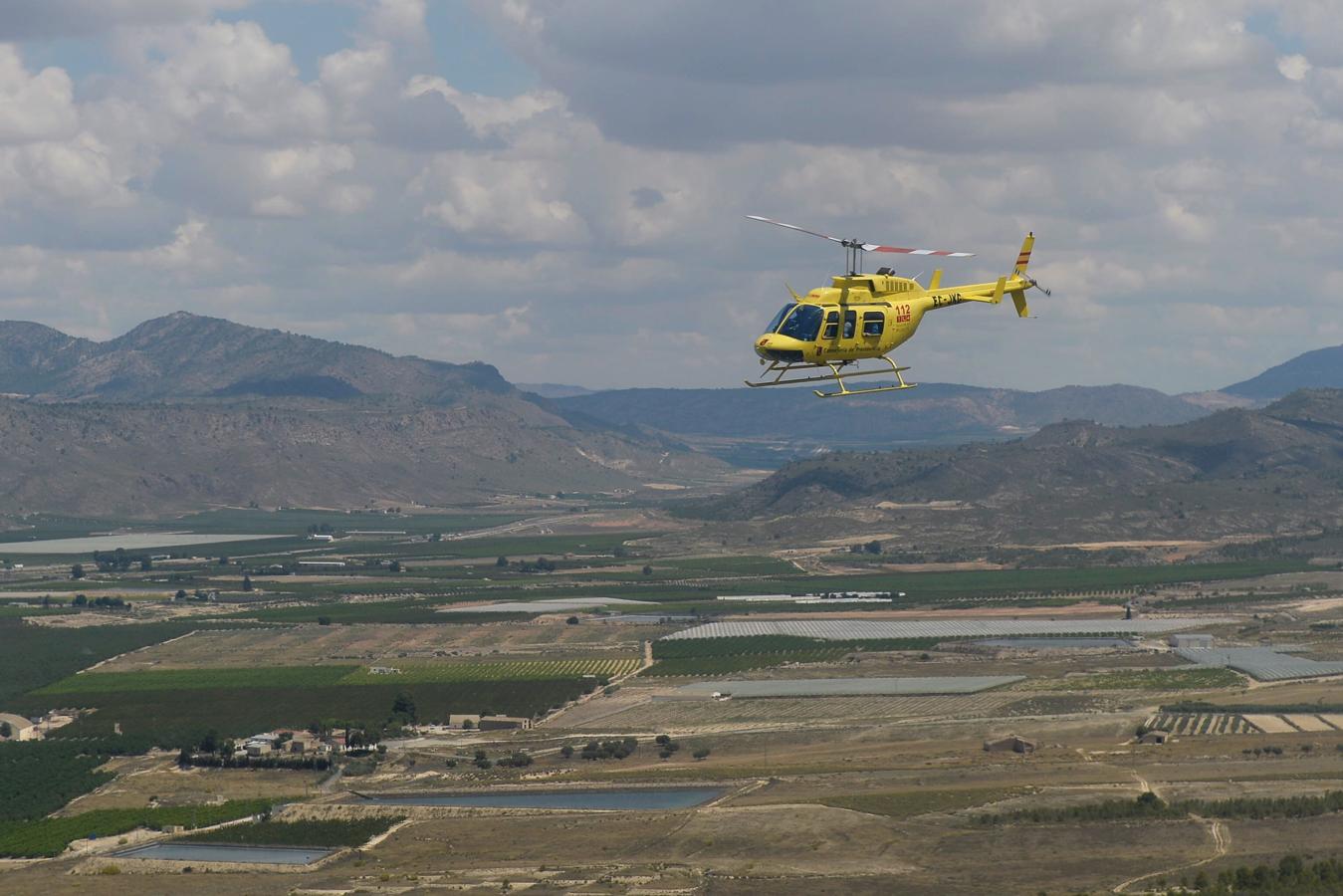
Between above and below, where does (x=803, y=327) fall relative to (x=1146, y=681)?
above

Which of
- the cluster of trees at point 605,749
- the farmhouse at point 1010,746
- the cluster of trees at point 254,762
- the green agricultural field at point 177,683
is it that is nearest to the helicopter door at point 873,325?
the farmhouse at point 1010,746

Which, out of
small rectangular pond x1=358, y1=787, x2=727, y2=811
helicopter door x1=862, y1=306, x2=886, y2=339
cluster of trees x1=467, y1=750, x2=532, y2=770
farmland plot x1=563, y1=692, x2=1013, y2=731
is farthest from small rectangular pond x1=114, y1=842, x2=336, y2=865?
helicopter door x1=862, y1=306, x2=886, y2=339

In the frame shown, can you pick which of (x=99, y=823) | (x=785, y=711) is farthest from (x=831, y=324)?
(x=785, y=711)

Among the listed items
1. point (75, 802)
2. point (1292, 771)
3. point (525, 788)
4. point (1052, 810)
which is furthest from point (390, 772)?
point (1292, 771)

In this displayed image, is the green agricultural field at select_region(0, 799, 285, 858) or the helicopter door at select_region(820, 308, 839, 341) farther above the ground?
the helicopter door at select_region(820, 308, 839, 341)

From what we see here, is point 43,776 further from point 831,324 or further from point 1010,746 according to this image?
point 831,324

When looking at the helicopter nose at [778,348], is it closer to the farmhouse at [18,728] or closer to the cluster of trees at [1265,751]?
the cluster of trees at [1265,751]

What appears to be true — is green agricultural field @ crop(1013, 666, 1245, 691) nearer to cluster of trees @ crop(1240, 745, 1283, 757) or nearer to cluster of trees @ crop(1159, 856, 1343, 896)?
cluster of trees @ crop(1240, 745, 1283, 757)
